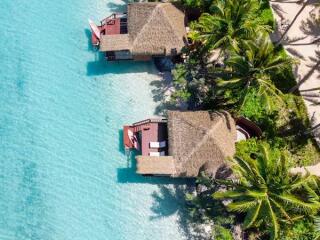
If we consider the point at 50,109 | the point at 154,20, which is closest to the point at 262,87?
the point at 154,20

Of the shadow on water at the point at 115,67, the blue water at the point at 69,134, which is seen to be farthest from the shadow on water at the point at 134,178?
the shadow on water at the point at 115,67

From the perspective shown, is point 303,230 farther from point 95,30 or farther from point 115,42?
point 95,30

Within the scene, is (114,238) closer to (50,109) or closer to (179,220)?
(179,220)

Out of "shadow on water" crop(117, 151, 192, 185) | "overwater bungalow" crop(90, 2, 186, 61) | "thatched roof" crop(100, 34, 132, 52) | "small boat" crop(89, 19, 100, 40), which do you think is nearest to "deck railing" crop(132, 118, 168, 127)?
"shadow on water" crop(117, 151, 192, 185)

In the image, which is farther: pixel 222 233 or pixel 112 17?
pixel 112 17

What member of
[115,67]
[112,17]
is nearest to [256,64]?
[115,67]
